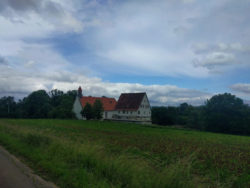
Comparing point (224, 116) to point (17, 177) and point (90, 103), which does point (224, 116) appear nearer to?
point (90, 103)

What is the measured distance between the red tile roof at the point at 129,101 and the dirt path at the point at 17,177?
45940mm

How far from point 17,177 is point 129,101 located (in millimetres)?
49822

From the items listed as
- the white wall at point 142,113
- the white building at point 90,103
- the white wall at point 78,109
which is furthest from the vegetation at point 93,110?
the white wall at point 142,113

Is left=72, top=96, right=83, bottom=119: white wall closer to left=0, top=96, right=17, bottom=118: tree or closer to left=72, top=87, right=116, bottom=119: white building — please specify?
left=72, top=87, right=116, bottom=119: white building

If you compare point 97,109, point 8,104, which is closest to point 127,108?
point 97,109

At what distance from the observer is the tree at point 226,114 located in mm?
41750

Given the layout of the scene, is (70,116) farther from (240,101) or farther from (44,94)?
(240,101)

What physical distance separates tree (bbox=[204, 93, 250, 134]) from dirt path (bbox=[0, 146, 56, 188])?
148 feet

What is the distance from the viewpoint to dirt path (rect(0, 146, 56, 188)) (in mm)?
5168

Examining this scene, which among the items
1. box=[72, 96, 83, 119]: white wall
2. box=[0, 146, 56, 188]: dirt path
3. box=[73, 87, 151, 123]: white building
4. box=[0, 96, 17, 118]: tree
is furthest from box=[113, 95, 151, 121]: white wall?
box=[0, 96, 17, 118]: tree

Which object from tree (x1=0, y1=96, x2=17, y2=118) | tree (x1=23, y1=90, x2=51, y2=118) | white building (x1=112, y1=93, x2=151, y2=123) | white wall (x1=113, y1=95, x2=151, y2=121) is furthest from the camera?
tree (x1=0, y1=96, x2=17, y2=118)

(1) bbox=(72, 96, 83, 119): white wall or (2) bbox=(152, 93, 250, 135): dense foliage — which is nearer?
(2) bbox=(152, 93, 250, 135): dense foliage

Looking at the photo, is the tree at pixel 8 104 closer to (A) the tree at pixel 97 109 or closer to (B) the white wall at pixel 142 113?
(B) the white wall at pixel 142 113

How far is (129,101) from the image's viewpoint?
5534 centimetres
